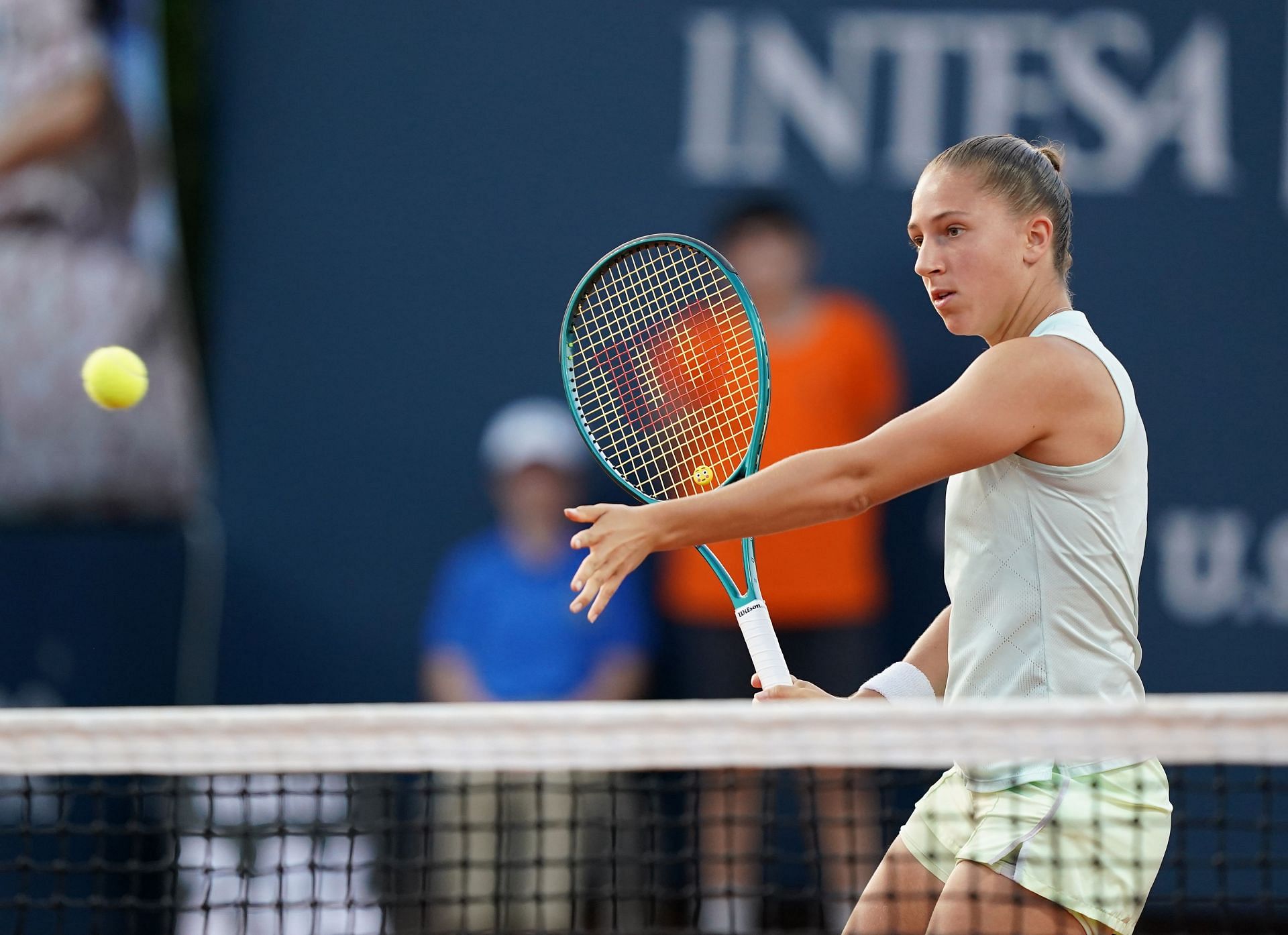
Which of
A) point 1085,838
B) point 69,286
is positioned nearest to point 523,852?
point 69,286

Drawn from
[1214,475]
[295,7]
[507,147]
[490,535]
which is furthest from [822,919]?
[295,7]

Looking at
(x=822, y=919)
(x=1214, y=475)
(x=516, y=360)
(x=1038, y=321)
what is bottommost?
(x=822, y=919)

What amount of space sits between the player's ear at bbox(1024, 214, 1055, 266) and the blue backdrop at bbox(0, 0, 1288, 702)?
3.50 metres

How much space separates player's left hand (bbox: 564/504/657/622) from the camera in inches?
85.0

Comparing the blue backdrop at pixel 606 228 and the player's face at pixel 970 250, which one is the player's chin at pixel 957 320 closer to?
the player's face at pixel 970 250

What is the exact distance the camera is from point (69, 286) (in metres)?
5.91

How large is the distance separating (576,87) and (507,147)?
35 centimetres

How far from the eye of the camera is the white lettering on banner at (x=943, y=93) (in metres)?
6.03

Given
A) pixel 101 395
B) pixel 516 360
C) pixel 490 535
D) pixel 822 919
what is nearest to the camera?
pixel 101 395

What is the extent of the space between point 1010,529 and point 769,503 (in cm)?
37

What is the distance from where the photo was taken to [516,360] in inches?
244

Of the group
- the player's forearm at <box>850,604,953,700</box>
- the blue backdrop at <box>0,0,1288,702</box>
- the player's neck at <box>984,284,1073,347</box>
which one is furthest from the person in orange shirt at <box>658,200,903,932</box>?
the player's neck at <box>984,284,1073,347</box>

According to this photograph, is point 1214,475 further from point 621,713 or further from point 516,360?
point 621,713

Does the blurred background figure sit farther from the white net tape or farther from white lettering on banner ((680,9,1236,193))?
the white net tape
